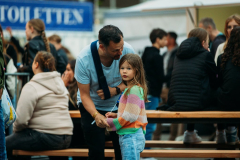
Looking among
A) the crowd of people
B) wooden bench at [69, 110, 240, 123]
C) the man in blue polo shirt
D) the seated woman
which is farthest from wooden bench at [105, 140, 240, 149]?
the man in blue polo shirt

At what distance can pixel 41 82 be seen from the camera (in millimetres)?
5582

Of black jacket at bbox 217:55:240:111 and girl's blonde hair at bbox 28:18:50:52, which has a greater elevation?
girl's blonde hair at bbox 28:18:50:52

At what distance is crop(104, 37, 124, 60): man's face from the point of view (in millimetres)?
4006

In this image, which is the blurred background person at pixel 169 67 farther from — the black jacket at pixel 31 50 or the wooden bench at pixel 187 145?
the black jacket at pixel 31 50

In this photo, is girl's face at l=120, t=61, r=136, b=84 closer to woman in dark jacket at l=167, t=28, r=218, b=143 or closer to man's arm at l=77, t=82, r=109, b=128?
man's arm at l=77, t=82, r=109, b=128

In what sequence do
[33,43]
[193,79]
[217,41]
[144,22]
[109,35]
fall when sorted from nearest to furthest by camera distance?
[109,35] < [193,79] < [33,43] < [217,41] < [144,22]

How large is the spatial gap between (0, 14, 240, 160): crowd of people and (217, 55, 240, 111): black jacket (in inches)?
0.5

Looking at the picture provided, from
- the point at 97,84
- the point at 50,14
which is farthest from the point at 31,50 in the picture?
the point at 50,14

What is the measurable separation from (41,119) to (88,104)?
1454mm

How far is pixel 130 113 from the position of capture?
4.15 metres

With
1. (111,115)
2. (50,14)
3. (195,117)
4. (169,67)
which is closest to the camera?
(111,115)

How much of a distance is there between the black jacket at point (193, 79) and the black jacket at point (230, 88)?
0.48 ft

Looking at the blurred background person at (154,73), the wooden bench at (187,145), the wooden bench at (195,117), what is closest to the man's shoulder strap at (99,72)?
the wooden bench at (195,117)

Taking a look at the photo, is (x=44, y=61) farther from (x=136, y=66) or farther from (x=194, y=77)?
(x=194, y=77)
